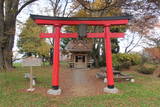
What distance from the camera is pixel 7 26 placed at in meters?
11.3

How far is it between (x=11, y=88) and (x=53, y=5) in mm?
15427

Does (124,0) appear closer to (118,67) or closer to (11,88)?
(11,88)

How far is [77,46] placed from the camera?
1722 cm

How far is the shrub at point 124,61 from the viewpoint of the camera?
46.8 feet

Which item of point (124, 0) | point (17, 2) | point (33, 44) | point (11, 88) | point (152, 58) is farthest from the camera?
point (33, 44)

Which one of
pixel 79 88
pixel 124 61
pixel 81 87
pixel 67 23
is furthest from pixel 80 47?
pixel 67 23

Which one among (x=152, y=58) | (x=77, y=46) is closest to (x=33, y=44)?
(x=77, y=46)

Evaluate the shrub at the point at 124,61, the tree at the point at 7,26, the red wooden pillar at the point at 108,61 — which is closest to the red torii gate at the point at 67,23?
the red wooden pillar at the point at 108,61

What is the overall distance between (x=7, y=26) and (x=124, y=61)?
11.7 m

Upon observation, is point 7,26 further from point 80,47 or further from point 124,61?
point 124,61

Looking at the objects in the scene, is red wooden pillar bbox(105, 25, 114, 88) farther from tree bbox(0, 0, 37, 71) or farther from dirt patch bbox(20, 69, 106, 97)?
tree bbox(0, 0, 37, 71)

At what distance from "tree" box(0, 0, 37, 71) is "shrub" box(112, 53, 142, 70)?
988cm

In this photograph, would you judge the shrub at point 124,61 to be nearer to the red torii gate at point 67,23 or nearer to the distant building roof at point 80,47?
the distant building roof at point 80,47

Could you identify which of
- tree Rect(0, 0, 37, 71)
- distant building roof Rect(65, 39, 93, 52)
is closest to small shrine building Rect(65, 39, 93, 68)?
distant building roof Rect(65, 39, 93, 52)
